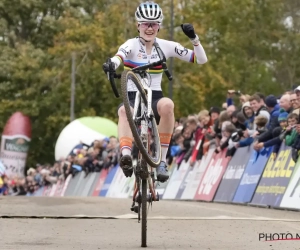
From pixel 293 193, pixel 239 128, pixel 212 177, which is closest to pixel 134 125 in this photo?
pixel 293 193

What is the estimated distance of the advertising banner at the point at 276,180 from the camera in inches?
696

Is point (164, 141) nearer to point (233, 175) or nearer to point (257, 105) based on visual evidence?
point (257, 105)

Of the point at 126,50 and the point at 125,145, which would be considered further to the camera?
the point at 126,50

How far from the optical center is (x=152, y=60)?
12.4 meters

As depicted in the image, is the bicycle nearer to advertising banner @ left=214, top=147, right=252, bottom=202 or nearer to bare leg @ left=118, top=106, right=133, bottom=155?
bare leg @ left=118, top=106, right=133, bottom=155

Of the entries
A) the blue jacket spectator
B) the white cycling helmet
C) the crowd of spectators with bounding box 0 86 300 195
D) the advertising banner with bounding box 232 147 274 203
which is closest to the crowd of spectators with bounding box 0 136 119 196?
the crowd of spectators with bounding box 0 86 300 195

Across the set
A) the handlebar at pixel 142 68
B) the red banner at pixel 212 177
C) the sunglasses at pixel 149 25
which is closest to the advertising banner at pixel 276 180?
the red banner at pixel 212 177

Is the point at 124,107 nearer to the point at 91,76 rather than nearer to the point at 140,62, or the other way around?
the point at 140,62

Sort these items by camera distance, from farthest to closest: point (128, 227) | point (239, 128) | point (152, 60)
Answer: point (239, 128) → point (128, 227) → point (152, 60)

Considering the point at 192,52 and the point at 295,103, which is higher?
the point at 192,52

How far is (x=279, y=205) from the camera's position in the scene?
17.6 m

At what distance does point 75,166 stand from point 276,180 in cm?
1761

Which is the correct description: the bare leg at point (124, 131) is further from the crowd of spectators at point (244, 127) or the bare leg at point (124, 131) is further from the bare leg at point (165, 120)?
the crowd of spectators at point (244, 127)

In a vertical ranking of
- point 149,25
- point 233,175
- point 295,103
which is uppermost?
point 149,25
